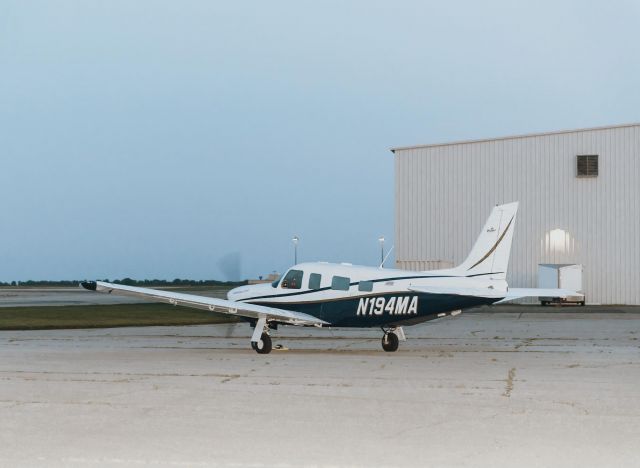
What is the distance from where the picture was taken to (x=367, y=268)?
2012cm

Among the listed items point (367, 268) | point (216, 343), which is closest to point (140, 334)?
point (216, 343)

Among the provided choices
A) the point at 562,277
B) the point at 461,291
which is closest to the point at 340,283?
the point at 461,291

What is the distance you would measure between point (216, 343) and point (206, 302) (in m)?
4.10

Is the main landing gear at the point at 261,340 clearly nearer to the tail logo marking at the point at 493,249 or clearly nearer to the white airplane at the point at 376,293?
the white airplane at the point at 376,293

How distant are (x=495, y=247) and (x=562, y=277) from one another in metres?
31.7

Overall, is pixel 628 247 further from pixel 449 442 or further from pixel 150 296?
pixel 449 442

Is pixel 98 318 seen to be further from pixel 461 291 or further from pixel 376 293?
pixel 461 291

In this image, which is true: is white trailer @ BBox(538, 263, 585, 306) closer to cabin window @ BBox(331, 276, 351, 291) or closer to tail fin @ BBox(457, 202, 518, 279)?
tail fin @ BBox(457, 202, 518, 279)

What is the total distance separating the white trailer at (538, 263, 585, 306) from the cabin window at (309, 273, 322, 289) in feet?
101

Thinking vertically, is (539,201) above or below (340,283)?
above

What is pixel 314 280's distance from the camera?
67.0 ft

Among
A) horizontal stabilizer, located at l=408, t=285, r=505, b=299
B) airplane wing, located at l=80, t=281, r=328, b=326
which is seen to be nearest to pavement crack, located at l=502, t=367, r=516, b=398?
horizontal stabilizer, located at l=408, t=285, r=505, b=299

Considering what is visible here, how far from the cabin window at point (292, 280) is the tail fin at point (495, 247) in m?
4.01

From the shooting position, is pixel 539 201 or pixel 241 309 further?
pixel 539 201
